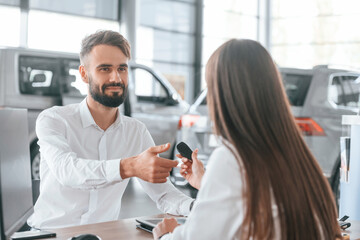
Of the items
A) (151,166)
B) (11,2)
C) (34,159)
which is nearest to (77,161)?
(151,166)

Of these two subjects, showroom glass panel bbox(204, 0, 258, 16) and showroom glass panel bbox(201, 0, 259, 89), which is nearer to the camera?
showroom glass panel bbox(201, 0, 259, 89)

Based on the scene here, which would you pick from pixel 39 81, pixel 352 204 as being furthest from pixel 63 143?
pixel 39 81

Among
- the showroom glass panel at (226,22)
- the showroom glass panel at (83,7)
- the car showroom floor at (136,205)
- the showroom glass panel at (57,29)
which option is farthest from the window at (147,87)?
the showroom glass panel at (226,22)

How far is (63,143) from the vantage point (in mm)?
2336

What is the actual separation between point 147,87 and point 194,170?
6.12m

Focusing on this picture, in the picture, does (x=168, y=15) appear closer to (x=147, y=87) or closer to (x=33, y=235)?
(x=147, y=87)

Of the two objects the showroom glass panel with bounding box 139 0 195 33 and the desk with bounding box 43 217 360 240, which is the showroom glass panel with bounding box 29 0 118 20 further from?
the desk with bounding box 43 217 360 240

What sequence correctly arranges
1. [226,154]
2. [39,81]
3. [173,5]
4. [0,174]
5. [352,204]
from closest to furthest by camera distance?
[226,154], [0,174], [352,204], [39,81], [173,5]

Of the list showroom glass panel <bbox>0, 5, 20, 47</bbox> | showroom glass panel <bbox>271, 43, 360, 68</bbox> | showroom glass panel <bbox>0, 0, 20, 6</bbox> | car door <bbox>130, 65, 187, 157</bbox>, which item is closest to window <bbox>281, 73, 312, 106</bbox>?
car door <bbox>130, 65, 187, 157</bbox>

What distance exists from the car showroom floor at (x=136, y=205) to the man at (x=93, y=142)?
280 centimetres

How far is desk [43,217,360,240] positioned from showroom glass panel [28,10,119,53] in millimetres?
10746

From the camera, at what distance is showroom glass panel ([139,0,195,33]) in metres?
15.6

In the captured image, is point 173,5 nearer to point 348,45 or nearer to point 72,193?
point 348,45

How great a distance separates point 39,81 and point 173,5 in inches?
393
